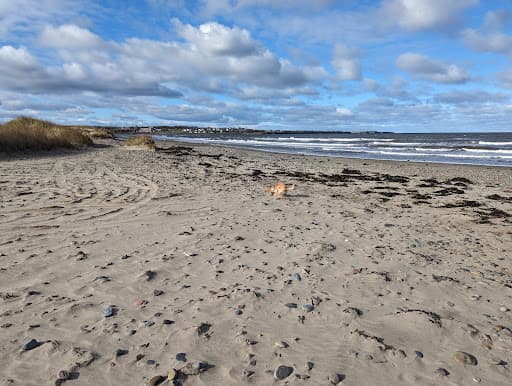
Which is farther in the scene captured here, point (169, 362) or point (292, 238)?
point (292, 238)

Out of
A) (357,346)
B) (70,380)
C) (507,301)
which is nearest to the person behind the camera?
(70,380)

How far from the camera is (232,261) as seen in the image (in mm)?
4629

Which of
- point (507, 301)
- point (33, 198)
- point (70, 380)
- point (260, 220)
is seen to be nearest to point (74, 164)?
point (33, 198)

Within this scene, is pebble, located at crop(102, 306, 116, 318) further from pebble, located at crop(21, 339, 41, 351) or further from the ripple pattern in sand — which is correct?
the ripple pattern in sand

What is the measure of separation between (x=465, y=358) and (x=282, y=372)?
1.40 m

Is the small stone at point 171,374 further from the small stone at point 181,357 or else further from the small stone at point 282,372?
the small stone at point 282,372

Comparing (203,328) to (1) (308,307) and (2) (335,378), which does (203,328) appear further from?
(2) (335,378)

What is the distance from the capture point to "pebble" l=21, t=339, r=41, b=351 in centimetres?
273

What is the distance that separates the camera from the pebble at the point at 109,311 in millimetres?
3228

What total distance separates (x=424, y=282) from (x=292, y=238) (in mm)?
1990

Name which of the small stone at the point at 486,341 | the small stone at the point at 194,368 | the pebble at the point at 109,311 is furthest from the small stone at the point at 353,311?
the pebble at the point at 109,311

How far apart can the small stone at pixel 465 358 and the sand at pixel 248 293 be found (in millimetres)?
12

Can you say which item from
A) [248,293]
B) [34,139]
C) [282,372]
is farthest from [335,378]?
[34,139]

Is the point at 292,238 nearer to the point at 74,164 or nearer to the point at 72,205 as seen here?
the point at 72,205
